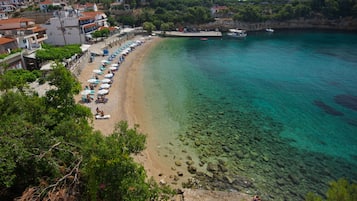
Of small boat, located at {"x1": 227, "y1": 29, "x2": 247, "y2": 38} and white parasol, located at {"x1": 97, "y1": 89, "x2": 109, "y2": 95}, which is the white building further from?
small boat, located at {"x1": 227, "y1": 29, "x2": 247, "y2": 38}

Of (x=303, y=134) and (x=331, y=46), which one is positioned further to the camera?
(x=331, y=46)

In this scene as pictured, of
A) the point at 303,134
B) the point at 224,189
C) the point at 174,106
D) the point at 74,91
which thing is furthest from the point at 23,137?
the point at 303,134

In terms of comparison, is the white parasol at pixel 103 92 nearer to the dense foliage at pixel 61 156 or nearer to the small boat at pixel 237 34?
the dense foliage at pixel 61 156

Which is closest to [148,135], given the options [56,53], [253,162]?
[253,162]

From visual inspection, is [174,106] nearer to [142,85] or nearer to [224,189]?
[142,85]

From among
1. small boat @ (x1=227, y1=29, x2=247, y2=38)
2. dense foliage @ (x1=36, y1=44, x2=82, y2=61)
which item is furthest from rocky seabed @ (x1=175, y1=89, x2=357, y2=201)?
small boat @ (x1=227, y1=29, x2=247, y2=38)

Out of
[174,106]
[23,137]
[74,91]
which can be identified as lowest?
[174,106]
